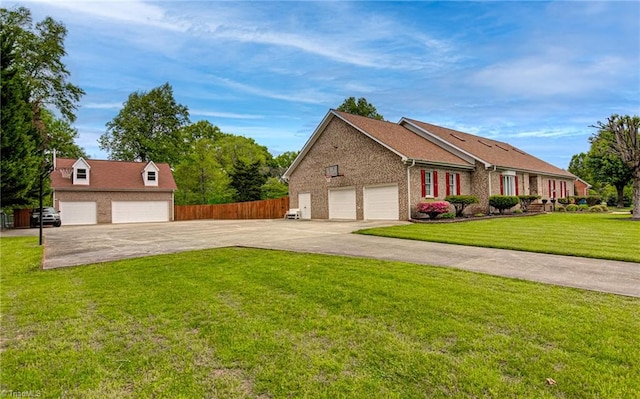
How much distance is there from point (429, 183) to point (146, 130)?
37.7 metres

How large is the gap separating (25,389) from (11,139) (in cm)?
2058

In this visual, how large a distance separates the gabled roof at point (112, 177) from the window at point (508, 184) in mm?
27704

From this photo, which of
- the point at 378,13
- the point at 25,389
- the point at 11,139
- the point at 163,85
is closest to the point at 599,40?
the point at 378,13

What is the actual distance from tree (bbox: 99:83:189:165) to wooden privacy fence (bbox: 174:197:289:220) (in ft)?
41.2

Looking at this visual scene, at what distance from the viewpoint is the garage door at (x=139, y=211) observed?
30234 millimetres

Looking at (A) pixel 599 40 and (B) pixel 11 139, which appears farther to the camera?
(B) pixel 11 139

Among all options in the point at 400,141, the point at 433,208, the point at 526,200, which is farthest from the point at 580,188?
the point at 433,208

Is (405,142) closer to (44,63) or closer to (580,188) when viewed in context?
(580,188)

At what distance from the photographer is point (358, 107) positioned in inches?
1698

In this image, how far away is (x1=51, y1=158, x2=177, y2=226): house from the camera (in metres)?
28.4

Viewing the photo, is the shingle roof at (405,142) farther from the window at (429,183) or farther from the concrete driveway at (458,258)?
the concrete driveway at (458,258)

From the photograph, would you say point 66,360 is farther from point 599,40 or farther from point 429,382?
point 599,40

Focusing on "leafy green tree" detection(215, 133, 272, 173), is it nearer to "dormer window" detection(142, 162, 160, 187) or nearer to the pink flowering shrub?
"dormer window" detection(142, 162, 160, 187)

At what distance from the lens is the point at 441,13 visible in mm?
12289
